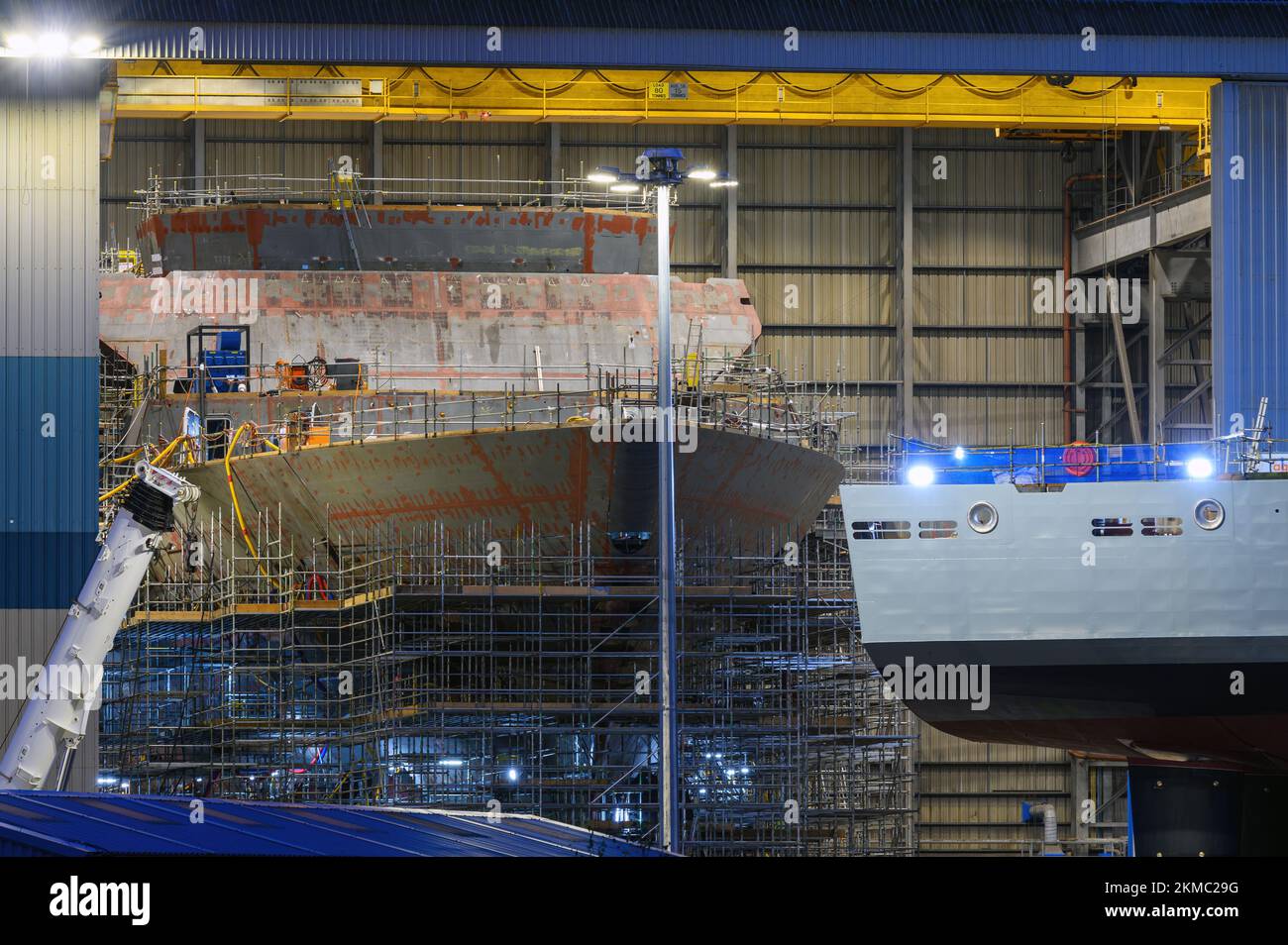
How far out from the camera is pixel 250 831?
15.8 metres

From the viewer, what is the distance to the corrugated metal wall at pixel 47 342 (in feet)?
91.7

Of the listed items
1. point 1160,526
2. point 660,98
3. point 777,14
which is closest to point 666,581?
point 1160,526

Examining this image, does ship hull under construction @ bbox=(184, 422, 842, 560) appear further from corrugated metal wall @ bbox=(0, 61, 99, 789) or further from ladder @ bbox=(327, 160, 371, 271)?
ladder @ bbox=(327, 160, 371, 271)

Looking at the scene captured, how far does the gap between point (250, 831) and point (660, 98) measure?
26.6m

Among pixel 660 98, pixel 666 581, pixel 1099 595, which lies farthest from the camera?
pixel 660 98

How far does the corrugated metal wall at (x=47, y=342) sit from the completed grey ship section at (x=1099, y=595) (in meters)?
11.8

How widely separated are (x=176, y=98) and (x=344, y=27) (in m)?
8.93

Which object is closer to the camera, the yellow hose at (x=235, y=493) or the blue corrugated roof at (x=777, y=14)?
the blue corrugated roof at (x=777, y=14)

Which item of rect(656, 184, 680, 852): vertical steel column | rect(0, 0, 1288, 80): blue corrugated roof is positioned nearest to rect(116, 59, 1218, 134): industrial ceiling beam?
rect(0, 0, 1288, 80): blue corrugated roof

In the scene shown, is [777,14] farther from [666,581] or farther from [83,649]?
[83,649]

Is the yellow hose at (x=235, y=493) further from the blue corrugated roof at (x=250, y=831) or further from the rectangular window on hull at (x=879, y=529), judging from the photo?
→ the blue corrugated roof at (x=250, y=831)

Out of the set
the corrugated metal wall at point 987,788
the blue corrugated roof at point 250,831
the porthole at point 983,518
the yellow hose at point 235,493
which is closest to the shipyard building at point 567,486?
the porthole at point 983,518
